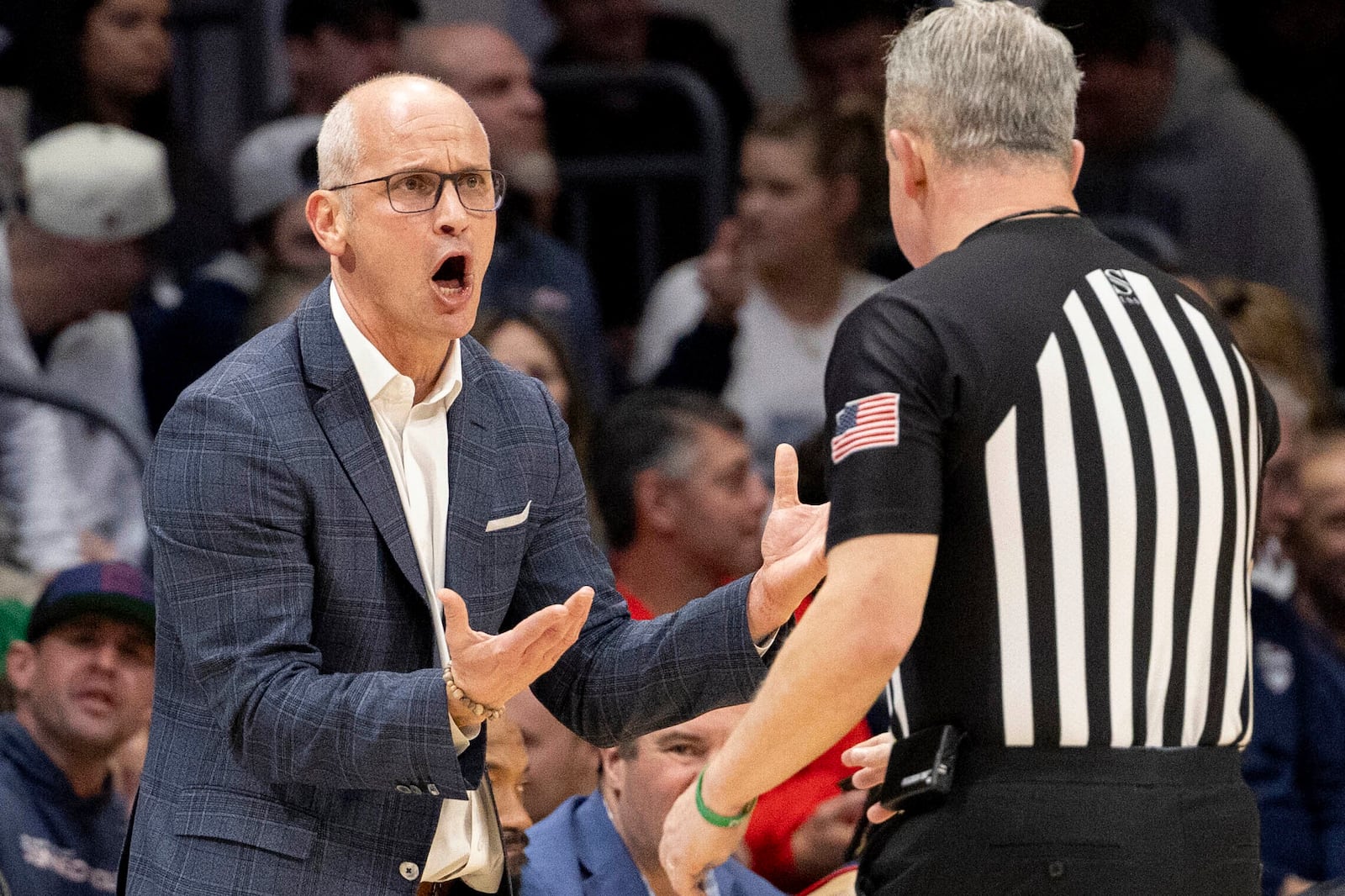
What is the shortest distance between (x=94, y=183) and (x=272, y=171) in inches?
18.5

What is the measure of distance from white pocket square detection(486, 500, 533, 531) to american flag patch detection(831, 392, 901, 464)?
1.80 ft

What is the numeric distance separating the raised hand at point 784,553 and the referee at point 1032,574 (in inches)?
11.5

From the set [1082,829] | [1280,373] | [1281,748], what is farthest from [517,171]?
[1082,829]

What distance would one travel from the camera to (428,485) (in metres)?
2.40

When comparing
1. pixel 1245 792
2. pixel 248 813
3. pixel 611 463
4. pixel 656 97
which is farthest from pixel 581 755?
pixel 656 97

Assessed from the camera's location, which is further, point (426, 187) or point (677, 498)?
point (677, 498)

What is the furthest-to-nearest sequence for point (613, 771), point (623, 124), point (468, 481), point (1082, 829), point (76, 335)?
point (623, 124), point (76, 335), point (613, 771), point (468, 481), point (1082, 829)

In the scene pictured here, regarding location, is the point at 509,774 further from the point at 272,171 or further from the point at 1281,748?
the point at 272,171

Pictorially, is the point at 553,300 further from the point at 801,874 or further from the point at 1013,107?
the point at 1013,107

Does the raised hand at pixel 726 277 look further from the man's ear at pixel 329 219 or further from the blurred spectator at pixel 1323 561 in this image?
the man's ear at pixel 329 219

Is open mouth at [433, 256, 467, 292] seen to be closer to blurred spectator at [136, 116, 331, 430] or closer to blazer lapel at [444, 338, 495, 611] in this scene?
blazer lapel at [444, 338, 495, 611]

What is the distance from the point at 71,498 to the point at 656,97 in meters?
2.12

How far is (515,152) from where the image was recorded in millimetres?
5141

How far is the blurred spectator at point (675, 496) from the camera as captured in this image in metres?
4.44
